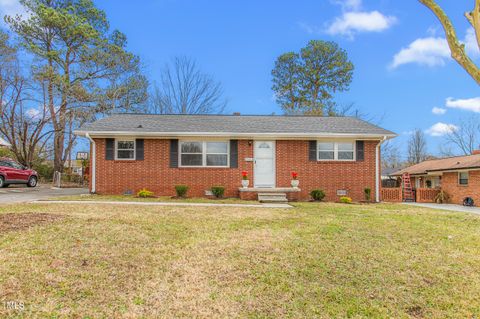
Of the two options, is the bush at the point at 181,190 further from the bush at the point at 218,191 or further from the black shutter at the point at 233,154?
the black shutter at the point at 233,154

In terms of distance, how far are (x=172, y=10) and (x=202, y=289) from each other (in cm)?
1514

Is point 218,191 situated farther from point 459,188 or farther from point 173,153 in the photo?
point 459,188

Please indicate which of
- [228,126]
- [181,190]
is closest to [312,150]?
[228,126]

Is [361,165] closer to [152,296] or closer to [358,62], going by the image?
[152,296]

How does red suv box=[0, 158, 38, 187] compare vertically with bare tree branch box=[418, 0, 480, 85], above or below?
below

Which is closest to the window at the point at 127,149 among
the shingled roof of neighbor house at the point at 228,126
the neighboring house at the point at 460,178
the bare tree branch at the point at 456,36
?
the shingled roof of neighbor house at the point at 228,126

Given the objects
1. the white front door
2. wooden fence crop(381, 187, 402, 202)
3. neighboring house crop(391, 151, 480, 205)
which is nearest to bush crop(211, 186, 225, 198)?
the white front door

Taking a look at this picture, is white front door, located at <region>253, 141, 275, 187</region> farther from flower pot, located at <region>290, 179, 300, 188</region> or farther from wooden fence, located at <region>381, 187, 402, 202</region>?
wooden fence, located at <region>381, 187, 402, 202</region>

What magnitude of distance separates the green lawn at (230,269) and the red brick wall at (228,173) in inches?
227

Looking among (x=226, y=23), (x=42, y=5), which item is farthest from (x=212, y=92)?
(x=42, y=5)

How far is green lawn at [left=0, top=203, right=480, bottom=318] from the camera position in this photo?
3.22 meters

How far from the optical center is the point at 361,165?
508 inches

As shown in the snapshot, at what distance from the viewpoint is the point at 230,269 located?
13.5 feet

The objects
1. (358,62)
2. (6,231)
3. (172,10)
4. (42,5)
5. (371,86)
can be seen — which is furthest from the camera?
(358,62)
